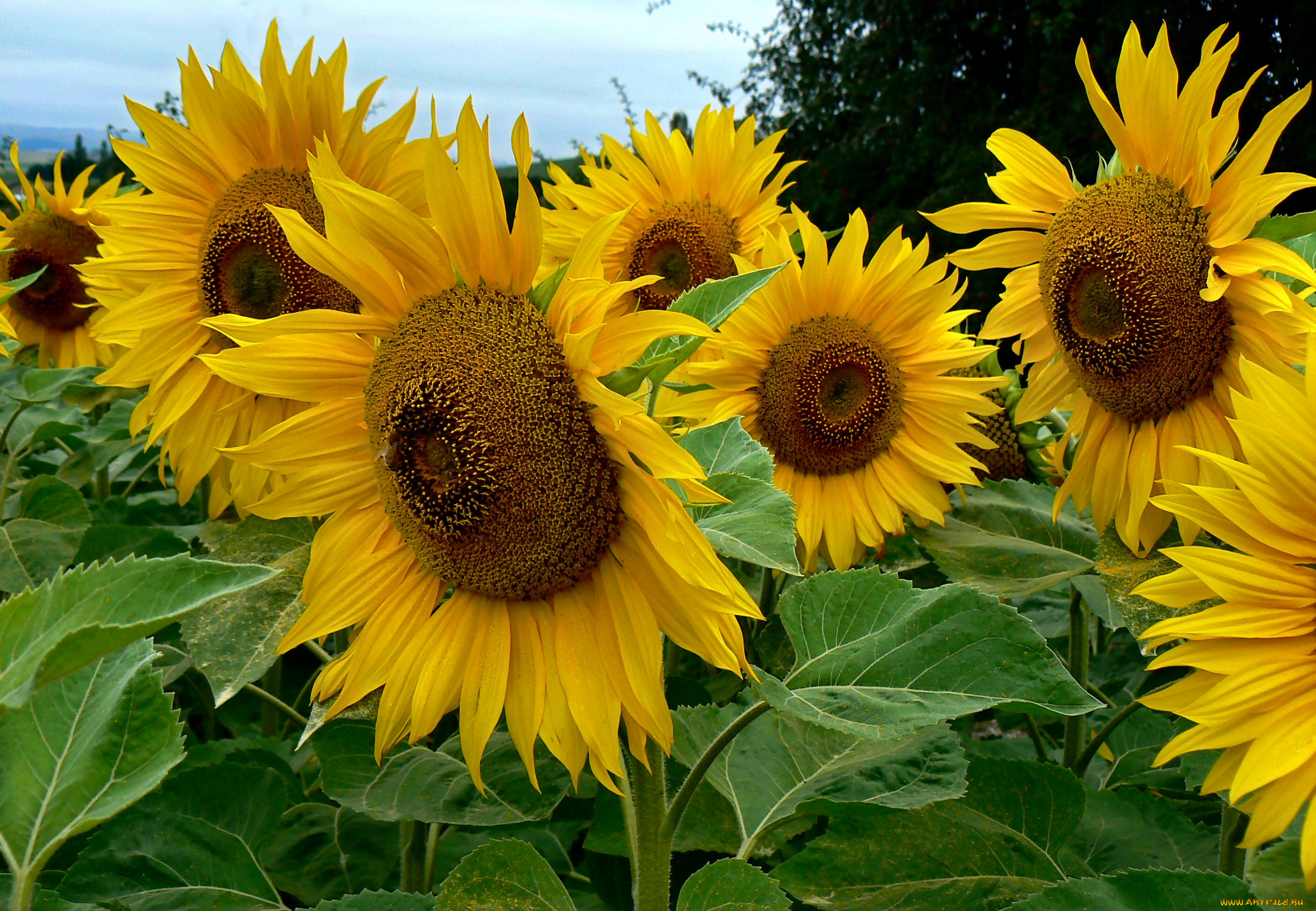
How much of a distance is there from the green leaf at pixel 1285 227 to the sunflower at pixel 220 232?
1.14 m

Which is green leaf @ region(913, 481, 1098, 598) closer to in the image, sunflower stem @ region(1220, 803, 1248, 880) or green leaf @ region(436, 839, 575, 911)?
sunflower stem @ region(1220, 803, 1248, 880)

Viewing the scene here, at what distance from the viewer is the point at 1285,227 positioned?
1.26 metres

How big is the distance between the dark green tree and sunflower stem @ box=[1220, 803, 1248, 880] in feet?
25.5

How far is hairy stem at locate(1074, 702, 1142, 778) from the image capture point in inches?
56.6

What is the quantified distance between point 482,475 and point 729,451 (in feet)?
1.12

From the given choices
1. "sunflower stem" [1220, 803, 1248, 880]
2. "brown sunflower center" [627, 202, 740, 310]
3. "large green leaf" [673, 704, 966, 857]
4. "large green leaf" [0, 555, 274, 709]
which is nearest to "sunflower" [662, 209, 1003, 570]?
"brown sunflower center" [627, 202, 740, 310]

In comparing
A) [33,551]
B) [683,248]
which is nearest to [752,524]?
[33,551]

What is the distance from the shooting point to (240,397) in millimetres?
1684

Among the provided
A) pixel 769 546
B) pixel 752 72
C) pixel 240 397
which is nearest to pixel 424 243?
pixel 769 546

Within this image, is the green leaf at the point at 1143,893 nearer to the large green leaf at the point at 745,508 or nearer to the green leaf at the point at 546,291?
the large green leaf at the point at 745,508

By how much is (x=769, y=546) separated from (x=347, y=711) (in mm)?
550

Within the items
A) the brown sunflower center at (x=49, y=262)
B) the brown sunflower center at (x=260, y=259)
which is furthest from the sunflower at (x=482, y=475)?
the brown sunflower center at (x=49, y=262)

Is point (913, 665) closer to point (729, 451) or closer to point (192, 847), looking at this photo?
point (729, 451)

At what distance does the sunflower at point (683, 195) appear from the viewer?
257 centimetres
